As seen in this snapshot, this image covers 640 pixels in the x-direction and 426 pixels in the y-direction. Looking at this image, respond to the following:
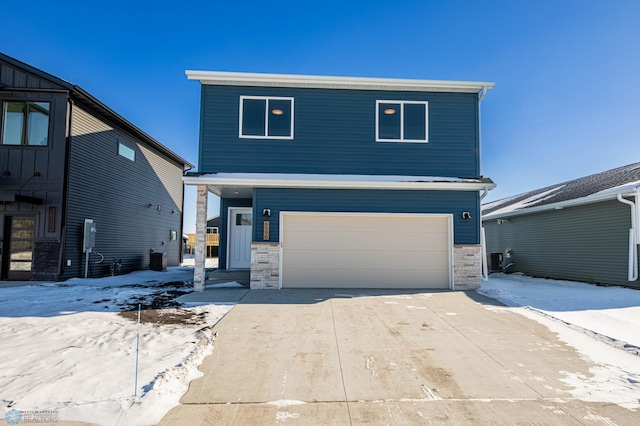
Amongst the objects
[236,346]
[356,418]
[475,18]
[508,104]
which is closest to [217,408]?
[356,418]

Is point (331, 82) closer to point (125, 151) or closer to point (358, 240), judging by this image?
point (358, 240)

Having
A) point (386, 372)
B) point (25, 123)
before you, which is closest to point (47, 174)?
point (25, 123)

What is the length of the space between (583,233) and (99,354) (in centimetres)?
1192

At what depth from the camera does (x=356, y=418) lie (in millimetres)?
2840

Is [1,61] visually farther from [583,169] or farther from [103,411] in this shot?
[583,169]

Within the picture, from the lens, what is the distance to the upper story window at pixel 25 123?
10.0 meters

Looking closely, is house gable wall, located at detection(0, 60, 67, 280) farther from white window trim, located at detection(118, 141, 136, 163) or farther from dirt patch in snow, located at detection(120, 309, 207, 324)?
dirt patch in snow, located at detection(120, 309, 207, 324)

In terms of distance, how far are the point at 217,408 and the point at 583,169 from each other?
20618 millimetres

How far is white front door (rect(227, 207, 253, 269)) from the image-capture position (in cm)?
1096

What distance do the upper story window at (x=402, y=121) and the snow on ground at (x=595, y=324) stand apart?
4.32 meters

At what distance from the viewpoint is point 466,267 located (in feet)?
29.3

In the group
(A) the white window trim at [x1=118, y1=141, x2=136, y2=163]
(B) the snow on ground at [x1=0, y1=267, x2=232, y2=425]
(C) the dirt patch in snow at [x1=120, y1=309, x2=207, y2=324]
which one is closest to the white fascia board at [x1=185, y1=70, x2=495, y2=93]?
(A) the white window trim at [x1=118, y1=141, x2=136, y2=163]

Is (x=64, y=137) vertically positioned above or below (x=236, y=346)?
above

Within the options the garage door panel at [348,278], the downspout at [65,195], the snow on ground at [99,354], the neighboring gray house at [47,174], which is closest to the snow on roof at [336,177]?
the garage door panel at [348,278]
